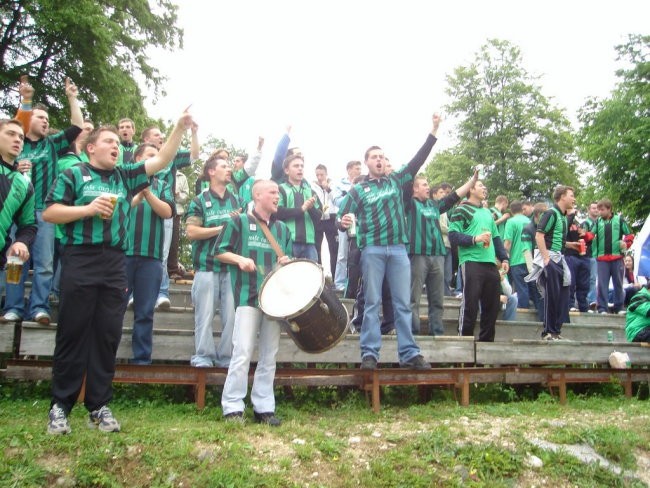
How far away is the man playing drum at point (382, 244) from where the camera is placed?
19.9 feet

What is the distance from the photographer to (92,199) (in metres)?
4.48

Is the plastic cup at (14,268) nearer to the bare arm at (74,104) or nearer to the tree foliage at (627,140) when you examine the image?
the bare arm at (74,104)

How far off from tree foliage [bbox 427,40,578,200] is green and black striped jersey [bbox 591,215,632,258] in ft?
61.0

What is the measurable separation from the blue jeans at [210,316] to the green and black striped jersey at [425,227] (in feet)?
8.26

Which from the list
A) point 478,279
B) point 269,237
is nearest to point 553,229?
point 478,279

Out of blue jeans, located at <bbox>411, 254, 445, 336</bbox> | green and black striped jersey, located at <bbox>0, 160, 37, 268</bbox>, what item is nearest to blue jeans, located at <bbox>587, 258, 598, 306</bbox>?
blue jeans, located at <bbox>411, 254, 445, 336</bbox>

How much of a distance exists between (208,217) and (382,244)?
185 centimetres

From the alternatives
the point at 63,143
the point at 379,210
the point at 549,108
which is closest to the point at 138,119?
the point at 63,143

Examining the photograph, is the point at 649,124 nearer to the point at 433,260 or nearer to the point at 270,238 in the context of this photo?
the point at 433,260

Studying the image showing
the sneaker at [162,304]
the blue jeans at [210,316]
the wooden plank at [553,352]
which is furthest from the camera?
the wooden plank at [553,352]

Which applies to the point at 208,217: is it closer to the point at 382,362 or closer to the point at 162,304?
the point at 162,304

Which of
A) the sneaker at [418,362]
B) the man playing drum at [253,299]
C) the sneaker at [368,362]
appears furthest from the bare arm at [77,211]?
the sneaker at [418,362]

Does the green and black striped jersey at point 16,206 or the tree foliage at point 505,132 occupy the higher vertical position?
the tree foliage at point 505,132

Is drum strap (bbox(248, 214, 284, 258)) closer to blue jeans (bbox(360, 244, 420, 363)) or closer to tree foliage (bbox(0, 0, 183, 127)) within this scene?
blue jeans (bbox(360, 244, 420, 363))
